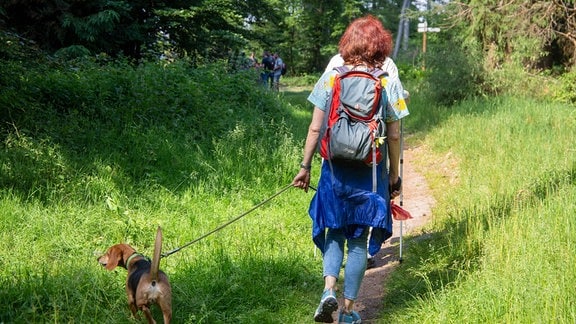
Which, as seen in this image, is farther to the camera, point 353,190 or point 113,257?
point 113,257

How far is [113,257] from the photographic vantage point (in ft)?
13.1

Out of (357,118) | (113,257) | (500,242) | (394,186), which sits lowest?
(500,242)

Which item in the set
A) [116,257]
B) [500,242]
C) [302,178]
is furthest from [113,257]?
[500,242]

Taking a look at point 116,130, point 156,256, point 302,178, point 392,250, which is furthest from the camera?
point 116,130

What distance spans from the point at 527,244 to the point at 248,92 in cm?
784

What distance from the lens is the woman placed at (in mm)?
3578

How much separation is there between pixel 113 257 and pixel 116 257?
23 mm

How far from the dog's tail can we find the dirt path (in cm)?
169

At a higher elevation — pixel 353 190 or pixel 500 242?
pixel 353 190

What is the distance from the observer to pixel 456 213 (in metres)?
5.84

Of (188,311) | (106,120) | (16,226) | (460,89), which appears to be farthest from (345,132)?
(460,89)

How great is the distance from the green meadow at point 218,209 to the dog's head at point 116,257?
0.18 m

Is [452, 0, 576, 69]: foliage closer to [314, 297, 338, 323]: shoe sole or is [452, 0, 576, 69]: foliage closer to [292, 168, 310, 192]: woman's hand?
[292, 168, 310, 192]: woman's hand

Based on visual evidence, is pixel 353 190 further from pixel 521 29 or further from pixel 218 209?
pixel 521 29
